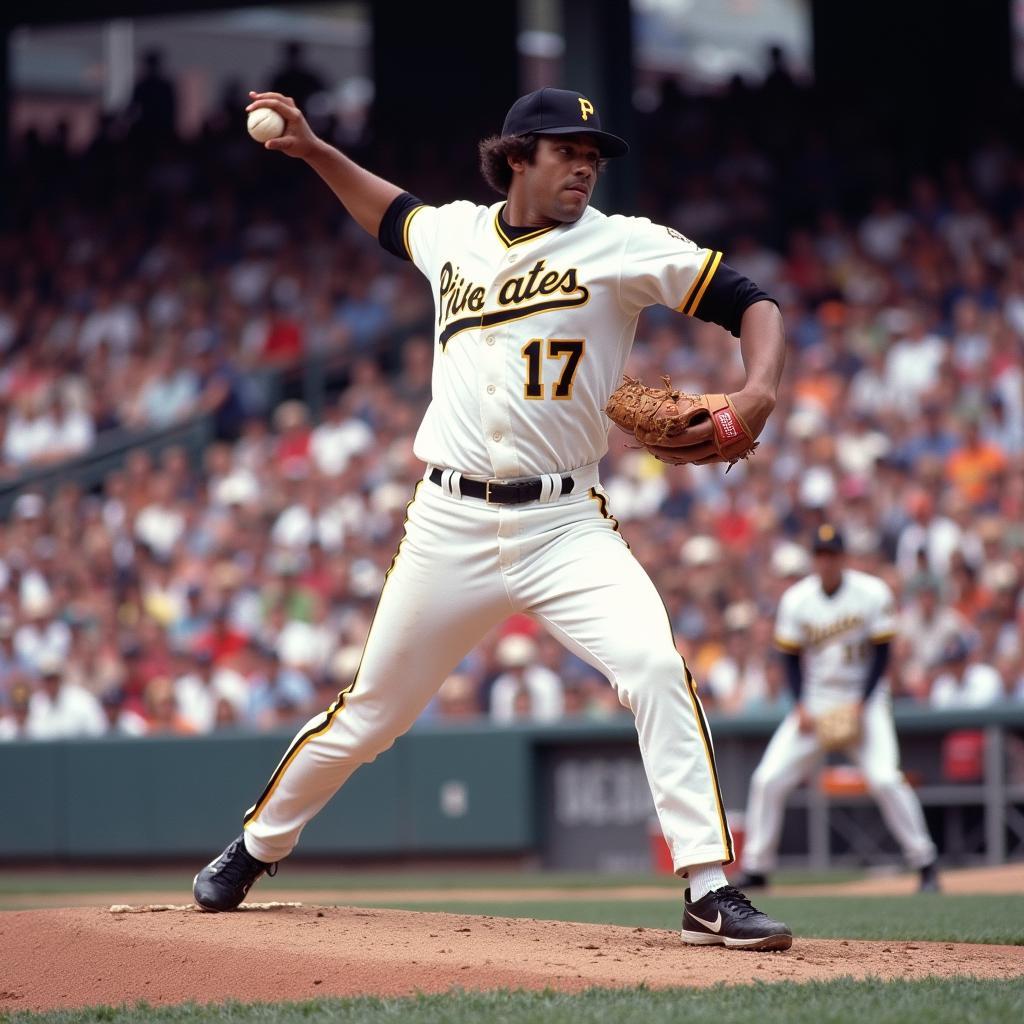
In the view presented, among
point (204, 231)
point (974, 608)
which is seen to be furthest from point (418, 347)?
point (974, 608)

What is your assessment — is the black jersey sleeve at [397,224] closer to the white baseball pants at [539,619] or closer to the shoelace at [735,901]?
the white baseball pants at [539,619]

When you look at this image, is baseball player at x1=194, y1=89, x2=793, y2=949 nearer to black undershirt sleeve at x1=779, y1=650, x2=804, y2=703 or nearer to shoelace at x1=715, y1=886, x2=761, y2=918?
shoelace at x1=715, y1=886, x2=761, y2=918

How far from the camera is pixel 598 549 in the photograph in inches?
174

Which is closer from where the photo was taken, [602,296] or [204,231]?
[602,296]

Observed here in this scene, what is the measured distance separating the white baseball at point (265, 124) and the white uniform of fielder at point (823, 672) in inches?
191

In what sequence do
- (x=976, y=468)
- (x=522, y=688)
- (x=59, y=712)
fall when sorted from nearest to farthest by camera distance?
(x=522, y=688), (x=976, y=468), (x=59, y=712)

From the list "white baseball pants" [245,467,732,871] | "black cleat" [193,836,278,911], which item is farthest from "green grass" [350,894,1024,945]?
"white baseball pants" [245,467,732,871]

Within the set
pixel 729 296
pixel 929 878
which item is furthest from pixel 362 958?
pixel 929 878

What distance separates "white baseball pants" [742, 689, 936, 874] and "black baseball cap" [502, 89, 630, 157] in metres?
4.83

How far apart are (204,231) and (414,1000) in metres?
14.5

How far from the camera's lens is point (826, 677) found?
8.98 metres

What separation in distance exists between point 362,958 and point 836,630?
16.8 ft

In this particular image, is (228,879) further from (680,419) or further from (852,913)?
(852,913)

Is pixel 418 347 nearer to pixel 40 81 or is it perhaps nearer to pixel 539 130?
pixel 539 130
